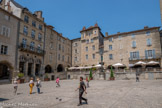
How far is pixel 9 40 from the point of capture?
73.6 ft

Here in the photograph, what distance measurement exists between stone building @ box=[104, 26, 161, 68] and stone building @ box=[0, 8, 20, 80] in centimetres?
2421

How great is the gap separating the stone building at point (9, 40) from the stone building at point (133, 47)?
24215mm

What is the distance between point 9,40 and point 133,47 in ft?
97.1

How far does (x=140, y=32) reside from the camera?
32969mm

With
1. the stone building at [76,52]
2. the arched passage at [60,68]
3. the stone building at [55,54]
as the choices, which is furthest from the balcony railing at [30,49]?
the stone building at [76,52]

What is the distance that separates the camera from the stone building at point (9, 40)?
2119cm

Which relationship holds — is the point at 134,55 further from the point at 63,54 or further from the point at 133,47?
the point at 63,54

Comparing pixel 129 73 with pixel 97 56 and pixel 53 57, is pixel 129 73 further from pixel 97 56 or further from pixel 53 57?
pixel 53 57

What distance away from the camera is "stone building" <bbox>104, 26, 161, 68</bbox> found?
30.7 meters

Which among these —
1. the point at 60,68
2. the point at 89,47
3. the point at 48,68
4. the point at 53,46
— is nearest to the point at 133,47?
the point at 89,47

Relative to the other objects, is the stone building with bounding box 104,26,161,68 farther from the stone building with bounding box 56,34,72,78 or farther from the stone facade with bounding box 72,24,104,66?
the stone building with bounding box 56,34,72,78

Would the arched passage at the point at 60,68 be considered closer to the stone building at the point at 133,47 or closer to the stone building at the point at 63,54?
the stone building at the point at 63,54

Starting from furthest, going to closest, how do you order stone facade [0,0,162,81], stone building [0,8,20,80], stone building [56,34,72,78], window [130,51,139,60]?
stone building [56,34,72,78]
window [130,51,139,60]
stone facade [0,0,162,81]
stone building [0,8,20,80]

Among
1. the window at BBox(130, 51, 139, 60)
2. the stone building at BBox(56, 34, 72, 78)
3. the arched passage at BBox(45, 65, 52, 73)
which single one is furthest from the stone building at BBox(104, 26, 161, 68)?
the arched passage at BBox(45, 65, 52, 73)
